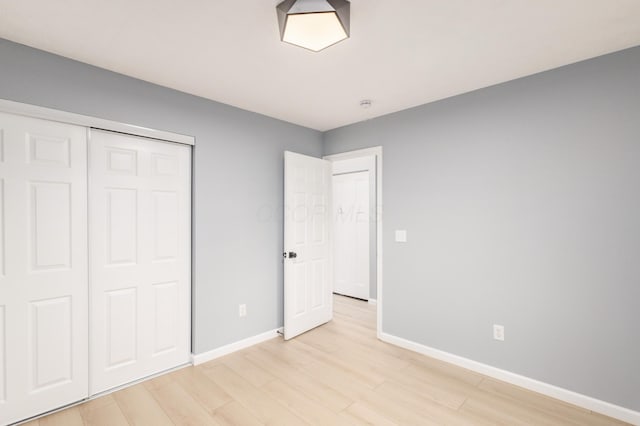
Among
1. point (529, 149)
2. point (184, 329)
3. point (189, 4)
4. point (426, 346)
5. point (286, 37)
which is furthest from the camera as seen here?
point (426, 346)

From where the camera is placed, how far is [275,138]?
3348 mm

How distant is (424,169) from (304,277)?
5.96 ft

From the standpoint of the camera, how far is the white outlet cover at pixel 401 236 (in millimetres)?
3066

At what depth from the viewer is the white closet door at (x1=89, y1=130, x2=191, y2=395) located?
221 centimetres

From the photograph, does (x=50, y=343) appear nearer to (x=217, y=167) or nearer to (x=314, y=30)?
(x=217, y=167)

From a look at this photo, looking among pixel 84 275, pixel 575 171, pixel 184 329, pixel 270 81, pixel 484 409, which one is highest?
pixel 270 81

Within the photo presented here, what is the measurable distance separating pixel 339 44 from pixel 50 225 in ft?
7.67

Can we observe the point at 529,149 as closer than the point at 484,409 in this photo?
No

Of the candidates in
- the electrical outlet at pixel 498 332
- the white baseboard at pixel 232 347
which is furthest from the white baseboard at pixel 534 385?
the white baseboard at pixel 232 347

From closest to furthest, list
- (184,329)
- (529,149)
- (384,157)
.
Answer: (529,149), (184,329), (384,157)

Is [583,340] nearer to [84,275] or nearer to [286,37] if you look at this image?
[286,37]

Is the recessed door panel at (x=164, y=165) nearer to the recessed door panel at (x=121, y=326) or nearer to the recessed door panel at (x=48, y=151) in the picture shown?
the recessed door panel at (x=48, y=151)

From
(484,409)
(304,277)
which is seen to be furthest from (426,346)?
(304,277)

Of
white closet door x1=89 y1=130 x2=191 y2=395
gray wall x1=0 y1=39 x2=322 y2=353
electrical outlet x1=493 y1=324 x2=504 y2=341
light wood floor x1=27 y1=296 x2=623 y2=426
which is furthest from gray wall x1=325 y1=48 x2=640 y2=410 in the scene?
white closet door x1=89 y1=130 x2=191 y2=395
